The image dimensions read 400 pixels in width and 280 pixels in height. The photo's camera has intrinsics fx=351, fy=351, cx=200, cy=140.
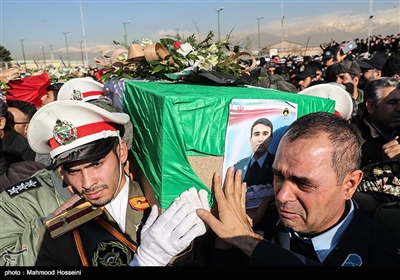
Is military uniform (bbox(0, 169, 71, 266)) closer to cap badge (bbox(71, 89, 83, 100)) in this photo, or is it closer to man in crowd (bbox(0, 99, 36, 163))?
cap badge (bbox(71, 89, 83, 100))

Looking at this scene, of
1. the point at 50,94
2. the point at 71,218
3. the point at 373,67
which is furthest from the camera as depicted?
the point at 373,67

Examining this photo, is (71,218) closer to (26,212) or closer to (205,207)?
(26,212)

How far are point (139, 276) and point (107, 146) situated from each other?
0.94 meters

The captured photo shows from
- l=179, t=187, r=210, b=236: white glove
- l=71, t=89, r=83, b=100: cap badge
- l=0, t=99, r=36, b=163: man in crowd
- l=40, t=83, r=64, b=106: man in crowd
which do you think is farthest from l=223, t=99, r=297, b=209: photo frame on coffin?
l=40, t=83, r=64, b=106: man in crowd

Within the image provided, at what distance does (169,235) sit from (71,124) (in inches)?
30.0

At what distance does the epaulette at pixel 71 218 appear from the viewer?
5.50ft

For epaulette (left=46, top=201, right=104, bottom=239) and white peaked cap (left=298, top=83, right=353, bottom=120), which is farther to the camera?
white peaked cap (left=298, top=83, right=353, bottom=120)

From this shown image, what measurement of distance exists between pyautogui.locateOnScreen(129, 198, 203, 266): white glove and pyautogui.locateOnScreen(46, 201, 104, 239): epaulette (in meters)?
0.33

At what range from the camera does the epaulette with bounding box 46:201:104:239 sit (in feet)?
5.50

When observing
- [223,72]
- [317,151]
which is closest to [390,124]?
[223,72]

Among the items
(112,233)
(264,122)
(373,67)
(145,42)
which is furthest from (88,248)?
(373,67)

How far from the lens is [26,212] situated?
1.87 metres

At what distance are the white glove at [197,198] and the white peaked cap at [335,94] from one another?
98cm

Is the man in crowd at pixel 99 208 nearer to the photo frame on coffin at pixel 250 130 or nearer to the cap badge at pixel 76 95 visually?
the photo frame on coffin at pixel 250 130
